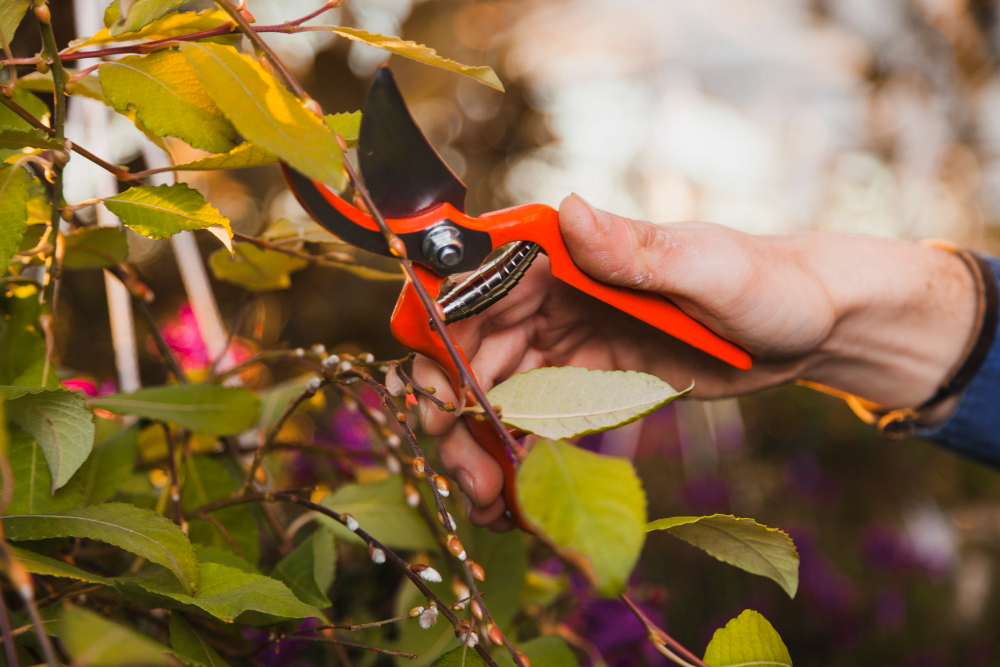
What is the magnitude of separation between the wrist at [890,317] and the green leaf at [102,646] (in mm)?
806

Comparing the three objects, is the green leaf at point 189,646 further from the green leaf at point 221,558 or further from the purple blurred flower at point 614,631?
the purple blurred flower at point 614,631

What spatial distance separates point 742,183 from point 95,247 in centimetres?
381

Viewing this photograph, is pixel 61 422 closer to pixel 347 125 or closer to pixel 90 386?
pixel 347 125

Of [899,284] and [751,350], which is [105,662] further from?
[899,284]

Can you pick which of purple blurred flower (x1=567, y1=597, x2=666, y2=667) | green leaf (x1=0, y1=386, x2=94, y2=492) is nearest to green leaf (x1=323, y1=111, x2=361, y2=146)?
green leaf (x1=0, y1=386, x2=94, y2=492)

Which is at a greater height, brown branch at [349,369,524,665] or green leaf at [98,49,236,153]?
green leaf at [98,49,236,153]

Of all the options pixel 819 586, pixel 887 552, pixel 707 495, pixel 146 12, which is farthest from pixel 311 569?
pixel 887 552

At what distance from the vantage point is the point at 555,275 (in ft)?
1.80

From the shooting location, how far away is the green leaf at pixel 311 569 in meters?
0.41

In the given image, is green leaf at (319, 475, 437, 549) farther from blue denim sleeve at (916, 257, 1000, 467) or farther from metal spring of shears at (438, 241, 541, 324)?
blue denim sleeve at (916, 257, 1000, 467)

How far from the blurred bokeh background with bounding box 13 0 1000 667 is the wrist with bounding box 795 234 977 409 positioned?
0.38m

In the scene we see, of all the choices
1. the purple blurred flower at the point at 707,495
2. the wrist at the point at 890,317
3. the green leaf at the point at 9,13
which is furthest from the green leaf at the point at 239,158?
the purple blurred flower at the point at 707,495

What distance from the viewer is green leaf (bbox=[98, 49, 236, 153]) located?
329 mm

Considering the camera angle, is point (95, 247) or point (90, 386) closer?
point (95, 247)
